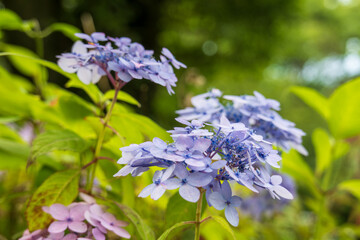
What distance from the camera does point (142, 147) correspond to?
43cm

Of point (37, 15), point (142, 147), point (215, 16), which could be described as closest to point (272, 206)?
point (142, 147)

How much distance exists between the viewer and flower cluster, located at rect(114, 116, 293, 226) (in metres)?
0.40

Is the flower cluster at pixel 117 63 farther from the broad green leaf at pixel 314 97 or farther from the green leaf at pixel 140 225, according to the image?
the broad green leaf at pixel 314 97

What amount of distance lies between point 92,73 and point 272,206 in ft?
3.54

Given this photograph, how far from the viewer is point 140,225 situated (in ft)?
1.79

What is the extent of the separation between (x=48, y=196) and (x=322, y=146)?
735 mm

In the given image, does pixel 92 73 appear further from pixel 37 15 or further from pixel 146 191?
pixel 37 15

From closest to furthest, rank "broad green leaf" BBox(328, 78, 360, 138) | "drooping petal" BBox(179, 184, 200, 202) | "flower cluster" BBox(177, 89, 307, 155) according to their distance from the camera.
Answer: "drooping petal" BBox(179, 184, 200, 202)
"flower cluster" BBox(177, 89, 307, 155)
"broad green leaf" BBox(328, 78, 360, 138)

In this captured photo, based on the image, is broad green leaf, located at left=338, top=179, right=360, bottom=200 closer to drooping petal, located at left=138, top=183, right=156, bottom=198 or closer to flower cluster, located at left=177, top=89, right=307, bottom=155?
flower cluster, located at left=177, top=89, right=307, bottom=155

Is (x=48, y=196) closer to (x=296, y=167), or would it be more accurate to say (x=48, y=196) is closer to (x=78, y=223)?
(x=78, y=223)

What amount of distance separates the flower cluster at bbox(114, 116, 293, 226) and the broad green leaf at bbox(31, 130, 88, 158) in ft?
0.57

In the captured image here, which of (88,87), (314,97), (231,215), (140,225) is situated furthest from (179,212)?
(314,97)

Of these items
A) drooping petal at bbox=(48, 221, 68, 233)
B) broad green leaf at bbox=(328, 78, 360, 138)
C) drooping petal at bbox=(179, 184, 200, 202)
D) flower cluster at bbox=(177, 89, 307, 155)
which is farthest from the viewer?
broad green leaf at bbox=(328, 78, 360, 138)

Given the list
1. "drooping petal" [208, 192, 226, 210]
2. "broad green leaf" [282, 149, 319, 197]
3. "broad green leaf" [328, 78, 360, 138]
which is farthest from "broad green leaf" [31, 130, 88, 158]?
"broad green leaf" [328, 78, 360, 138]
